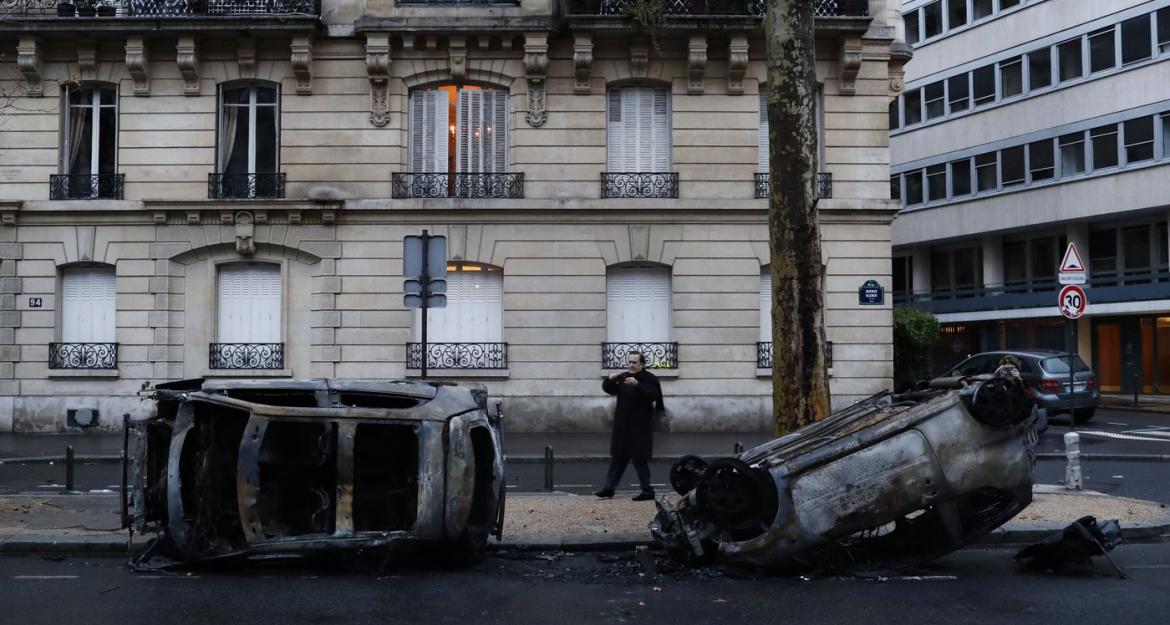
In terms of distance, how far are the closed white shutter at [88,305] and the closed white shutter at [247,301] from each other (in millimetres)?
2087

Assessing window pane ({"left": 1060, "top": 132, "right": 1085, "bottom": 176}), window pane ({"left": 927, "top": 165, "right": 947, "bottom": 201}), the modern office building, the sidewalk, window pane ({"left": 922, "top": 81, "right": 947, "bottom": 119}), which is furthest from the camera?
window pane ({"left": 927, "top": 165, "right": 947, "bottom": 201})

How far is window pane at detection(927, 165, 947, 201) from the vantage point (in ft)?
136

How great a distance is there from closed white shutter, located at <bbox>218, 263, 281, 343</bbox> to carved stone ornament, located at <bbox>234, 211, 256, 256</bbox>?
23.1 inches

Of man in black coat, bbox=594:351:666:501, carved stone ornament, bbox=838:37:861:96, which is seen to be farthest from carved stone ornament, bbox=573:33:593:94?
man in black coat, bbox=594:351:666:501

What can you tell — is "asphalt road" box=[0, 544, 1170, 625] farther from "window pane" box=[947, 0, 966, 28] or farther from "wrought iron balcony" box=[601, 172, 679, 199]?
"window pane" box=[947, 0, 966, 28]

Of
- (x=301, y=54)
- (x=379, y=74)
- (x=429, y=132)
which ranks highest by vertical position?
(x=301, y=54)

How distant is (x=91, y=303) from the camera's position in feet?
69.3

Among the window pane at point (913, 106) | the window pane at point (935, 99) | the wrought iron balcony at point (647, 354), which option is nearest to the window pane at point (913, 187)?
the window pane at point (913, 106)

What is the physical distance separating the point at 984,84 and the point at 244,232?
28.5 meters

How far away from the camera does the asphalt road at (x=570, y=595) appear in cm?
709

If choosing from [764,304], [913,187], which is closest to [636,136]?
[764,304]

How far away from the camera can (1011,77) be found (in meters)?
38.3

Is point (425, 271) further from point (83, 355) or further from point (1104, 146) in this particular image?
point (1104, 146)

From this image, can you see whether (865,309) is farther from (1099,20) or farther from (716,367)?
(1099,20)
